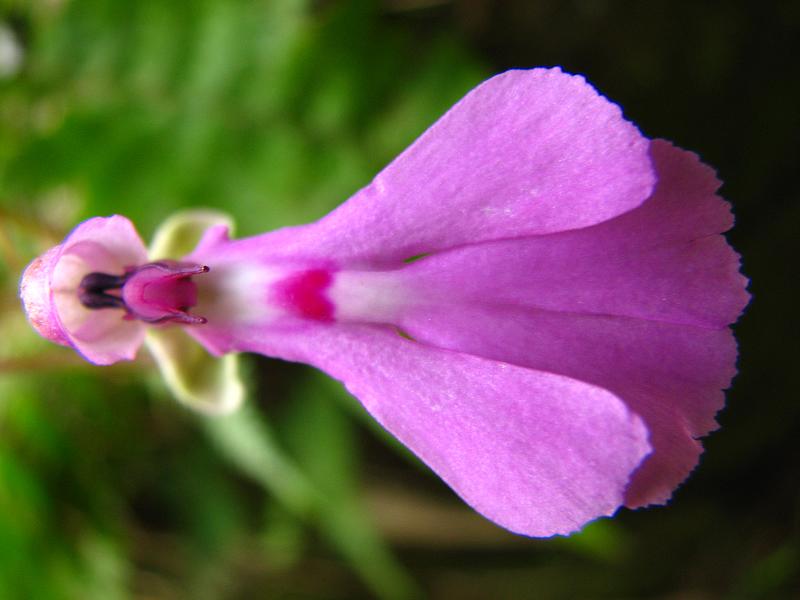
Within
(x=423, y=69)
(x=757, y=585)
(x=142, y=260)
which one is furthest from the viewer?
(x=757, y=585)

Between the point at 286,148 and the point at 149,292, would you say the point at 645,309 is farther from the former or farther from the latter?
the point at 286,148

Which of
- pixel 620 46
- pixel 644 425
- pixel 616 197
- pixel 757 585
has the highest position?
pixel 620 46

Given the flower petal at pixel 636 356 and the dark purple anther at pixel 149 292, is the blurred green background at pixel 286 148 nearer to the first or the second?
the dark purple anther at pixel 149 292

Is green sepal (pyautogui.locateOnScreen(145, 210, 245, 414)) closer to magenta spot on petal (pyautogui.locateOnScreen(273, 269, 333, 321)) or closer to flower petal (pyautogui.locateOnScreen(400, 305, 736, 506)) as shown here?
magenta spot on petal (pyautogui.locateOnScreen(273, 269, 333, 321))

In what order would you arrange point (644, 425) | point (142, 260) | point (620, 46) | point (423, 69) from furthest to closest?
point (620, 46), point (423, 69), point (142, 260), point (644, 425)

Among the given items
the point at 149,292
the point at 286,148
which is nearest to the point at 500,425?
the point at 149,292

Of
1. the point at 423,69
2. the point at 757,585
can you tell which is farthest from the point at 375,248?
the point at 757,585

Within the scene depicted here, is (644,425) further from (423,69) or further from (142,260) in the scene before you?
(423,69)

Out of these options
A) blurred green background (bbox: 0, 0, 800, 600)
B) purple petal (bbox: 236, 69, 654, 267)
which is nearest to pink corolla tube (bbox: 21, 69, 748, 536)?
purple petal (bbox: 236, 69, 654, 267)
